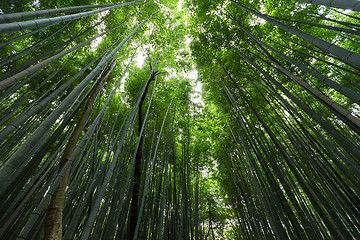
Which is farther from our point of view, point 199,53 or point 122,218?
point 199,53

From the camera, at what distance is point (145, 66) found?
4.38 metres

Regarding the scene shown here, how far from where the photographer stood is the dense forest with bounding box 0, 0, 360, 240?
1397 mm

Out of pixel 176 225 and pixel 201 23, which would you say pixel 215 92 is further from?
pixel 176 225

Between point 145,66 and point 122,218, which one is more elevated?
point 145,66

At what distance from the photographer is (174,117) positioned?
4.06m

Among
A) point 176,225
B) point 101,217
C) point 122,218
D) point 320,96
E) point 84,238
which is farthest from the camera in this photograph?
point 176,225

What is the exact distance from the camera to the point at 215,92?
12.6ft

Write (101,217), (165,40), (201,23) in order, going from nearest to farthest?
(101,217)
(201,23)
(165,40)

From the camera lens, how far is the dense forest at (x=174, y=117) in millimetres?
1397

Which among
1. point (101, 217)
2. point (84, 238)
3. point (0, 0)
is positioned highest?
point (0, 0)

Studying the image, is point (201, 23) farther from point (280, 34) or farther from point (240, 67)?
point (280, 34)

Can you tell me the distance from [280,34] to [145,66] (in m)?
3.01

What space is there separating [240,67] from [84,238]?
3439mm

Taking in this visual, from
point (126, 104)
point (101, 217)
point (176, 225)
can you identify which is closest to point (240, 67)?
point (126, 104)
